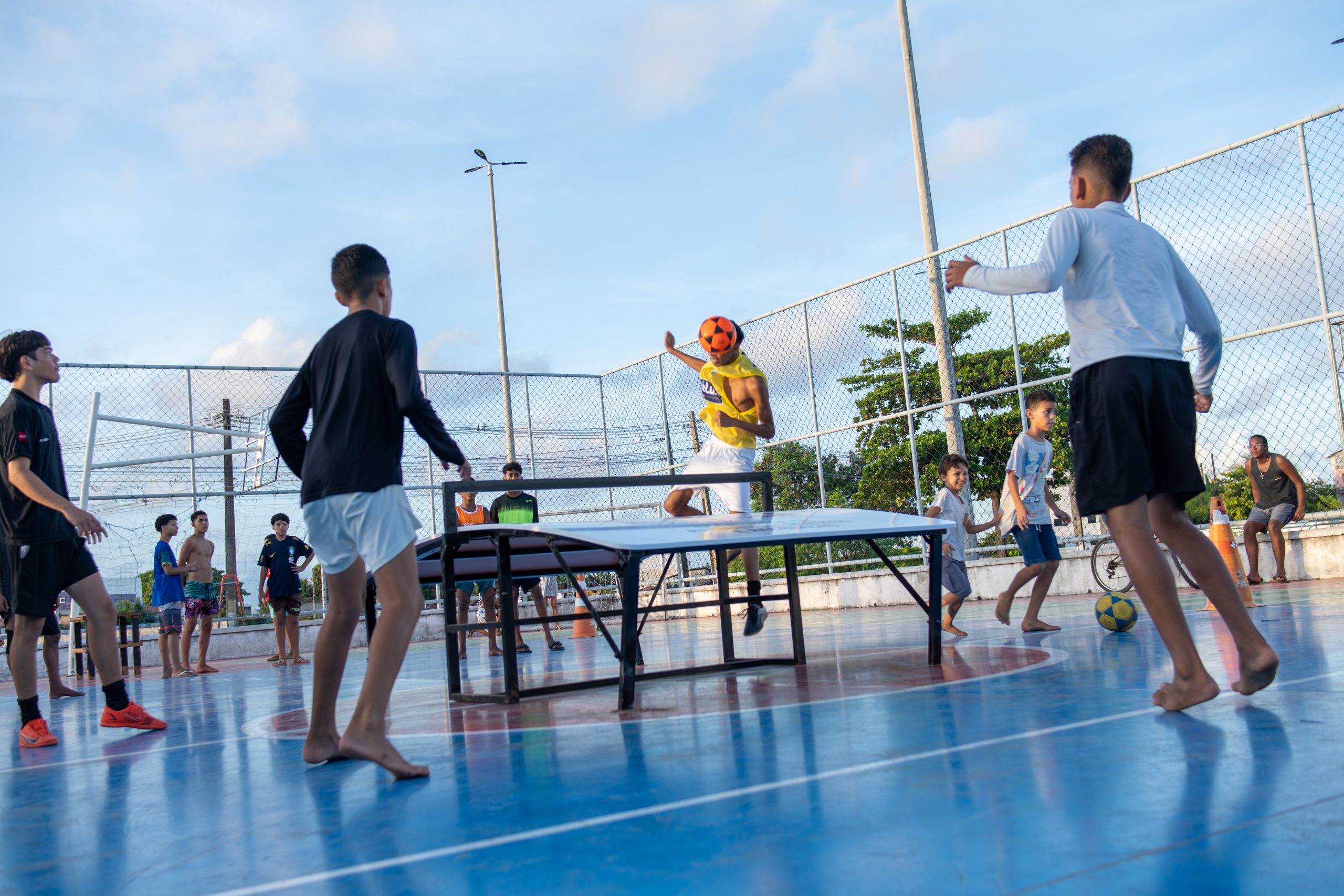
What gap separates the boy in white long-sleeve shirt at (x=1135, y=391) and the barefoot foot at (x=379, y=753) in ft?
7.76

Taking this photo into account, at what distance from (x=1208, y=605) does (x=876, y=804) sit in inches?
292

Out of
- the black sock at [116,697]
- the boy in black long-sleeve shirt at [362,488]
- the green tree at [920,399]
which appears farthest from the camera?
the green tree at [920,399]

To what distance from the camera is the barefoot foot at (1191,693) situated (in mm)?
3381

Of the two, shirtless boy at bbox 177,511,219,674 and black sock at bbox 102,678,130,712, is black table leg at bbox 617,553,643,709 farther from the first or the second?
shirtless boy at bbox 177,511,219,674

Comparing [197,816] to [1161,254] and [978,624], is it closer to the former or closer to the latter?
[1161,254]

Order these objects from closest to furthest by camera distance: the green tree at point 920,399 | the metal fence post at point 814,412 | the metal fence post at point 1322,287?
the metal fence post at point 1322,287, the green tree at point 920,399, the metal fence post at point 814,412

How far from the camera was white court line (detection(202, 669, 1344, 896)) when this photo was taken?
2.23 meters

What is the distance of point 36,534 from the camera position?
5250mm

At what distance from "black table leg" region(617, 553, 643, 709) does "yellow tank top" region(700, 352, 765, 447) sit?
9.66 ft

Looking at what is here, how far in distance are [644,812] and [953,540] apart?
5964 millimetres

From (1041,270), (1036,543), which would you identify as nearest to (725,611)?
(1036,543)

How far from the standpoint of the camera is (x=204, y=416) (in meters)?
14.6

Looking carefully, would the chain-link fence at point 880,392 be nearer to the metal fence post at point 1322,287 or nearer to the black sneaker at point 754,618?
the metal fence post at point 1322,287

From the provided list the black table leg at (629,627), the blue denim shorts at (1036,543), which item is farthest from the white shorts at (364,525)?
the blue denim shorts at (1036,543)
